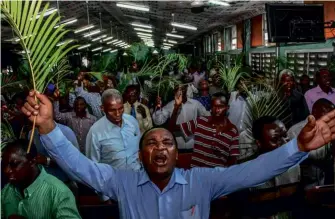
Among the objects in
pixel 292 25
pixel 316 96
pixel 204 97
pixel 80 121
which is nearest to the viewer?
pixel 80 121

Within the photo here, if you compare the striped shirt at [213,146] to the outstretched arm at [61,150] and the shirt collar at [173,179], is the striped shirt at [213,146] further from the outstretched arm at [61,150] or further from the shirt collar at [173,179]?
the outstretched arm at [61,150]

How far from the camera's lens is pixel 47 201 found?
212 centimetres

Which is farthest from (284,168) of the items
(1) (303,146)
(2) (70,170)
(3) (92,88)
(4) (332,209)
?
(3) (92,88)

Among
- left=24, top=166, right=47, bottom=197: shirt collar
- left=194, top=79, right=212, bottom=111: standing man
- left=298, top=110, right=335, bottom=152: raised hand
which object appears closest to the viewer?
left=298, top=110, right=335, bottom=152: raised hand

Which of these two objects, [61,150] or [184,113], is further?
[184,113]

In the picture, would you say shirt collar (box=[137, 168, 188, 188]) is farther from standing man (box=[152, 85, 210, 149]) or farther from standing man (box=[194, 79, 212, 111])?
standing man (box=[194, 79, 212, 111])

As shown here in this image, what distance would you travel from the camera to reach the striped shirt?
3816 mm

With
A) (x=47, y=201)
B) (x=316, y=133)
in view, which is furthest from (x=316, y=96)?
(x=47, y=201)

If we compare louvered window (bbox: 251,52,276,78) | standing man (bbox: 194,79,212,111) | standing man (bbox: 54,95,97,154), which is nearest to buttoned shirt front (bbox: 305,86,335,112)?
standing man (bbox: 194,79,212,111)

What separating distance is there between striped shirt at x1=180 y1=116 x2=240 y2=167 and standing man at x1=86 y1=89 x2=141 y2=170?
57 cm

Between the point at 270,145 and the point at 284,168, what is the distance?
119 cm

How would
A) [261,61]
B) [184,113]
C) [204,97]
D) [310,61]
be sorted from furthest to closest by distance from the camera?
1. [261,61]
2. [310,61]
3. [204,97]
4. [184,113]

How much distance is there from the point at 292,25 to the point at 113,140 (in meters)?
5.40

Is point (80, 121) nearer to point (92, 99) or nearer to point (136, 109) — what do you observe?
point (136, 109)
